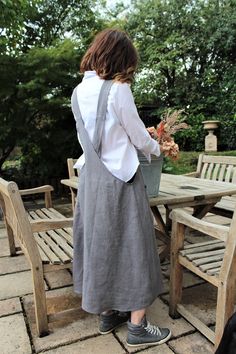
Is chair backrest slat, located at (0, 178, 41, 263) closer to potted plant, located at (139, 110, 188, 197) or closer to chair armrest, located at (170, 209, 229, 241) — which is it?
potted plant, located at (139, 110, 188, 197)

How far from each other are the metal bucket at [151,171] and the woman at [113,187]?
19cm

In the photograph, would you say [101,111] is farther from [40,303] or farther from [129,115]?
[40,303]

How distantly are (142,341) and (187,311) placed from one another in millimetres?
336

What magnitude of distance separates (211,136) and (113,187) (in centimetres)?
672

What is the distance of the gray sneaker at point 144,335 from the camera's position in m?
1.60

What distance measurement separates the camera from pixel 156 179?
1.88 metres

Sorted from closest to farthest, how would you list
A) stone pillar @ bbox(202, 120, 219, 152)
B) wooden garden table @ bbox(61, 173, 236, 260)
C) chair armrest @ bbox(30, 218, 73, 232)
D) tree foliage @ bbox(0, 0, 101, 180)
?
1. chair armrest @ bbox(30, 218, 73, 232)
2. wooden garden table @ bbox(61, 173, 236, 260)
3. tree foliage @ bbox(0, 0, 101, 180)
4. stone pillar @ bbox(202, 120, 219, 152)

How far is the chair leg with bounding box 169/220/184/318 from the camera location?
175 centimetres

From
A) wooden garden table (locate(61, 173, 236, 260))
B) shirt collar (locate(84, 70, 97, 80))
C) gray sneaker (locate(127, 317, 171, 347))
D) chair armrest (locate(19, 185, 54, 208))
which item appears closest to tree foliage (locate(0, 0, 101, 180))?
chair armrest (locate(19, 185, 54, 208))

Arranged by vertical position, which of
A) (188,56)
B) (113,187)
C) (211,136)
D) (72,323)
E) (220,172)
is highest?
(188,56)

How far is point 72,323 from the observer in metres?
1.81

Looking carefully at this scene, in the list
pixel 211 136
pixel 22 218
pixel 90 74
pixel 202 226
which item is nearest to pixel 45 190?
pixel 22 218

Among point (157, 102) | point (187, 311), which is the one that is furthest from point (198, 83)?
point (187, 311)

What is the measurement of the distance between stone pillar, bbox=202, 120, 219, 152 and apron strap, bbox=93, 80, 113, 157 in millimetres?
6655
